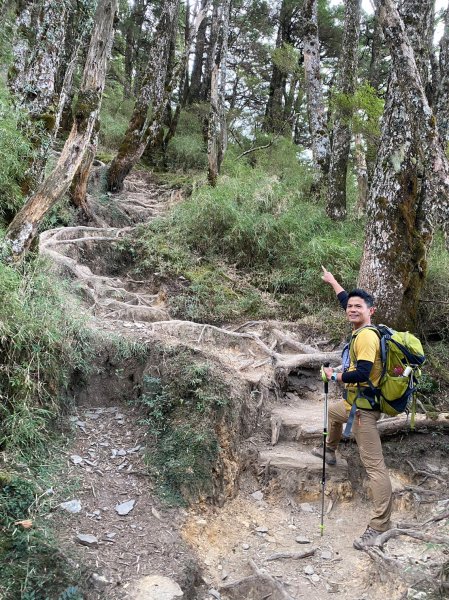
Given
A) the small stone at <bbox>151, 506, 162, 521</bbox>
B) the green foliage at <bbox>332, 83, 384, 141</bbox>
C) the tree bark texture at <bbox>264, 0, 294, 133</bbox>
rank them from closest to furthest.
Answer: the small stone at <bbox>151, 506, 162, 521</bbox> < the green foliage at <bbox>332, 83, 384, 141</bbox> < the tree bark texture at <bbox>264, 0, 294, 133</bbox>

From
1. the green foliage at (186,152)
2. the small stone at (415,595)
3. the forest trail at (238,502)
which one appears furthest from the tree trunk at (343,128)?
the small stone at (415,595)

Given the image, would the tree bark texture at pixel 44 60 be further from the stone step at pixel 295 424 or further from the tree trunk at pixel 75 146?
the stone step at pixel 295 424

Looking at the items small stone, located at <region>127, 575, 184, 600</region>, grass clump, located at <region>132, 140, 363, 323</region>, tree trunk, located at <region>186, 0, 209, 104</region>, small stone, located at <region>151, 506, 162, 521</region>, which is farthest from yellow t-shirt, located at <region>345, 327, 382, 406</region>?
tree trunk, located at <region>186, 0, 209, 104</region>

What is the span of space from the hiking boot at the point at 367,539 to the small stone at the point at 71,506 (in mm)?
2707

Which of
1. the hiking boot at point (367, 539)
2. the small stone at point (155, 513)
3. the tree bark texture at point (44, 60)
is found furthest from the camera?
the tree bark texture at point (44, 60)

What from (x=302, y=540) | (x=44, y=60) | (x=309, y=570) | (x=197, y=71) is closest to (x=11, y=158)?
(x=44, y=60)

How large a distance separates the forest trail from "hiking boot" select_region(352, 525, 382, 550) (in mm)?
104

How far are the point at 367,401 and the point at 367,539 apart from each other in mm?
1337

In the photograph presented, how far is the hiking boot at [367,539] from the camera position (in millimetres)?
4527

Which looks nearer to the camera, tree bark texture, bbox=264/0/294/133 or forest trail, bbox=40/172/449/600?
forest trail, bbox=40/172/449/600

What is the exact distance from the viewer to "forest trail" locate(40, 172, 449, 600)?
3.94 meters

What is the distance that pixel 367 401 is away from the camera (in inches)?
183

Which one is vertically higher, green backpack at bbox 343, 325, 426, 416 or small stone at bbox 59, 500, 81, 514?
green backpack at bbox 343, 325, 426, 416

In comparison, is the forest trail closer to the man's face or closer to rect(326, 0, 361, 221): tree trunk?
Answer: the man's face
